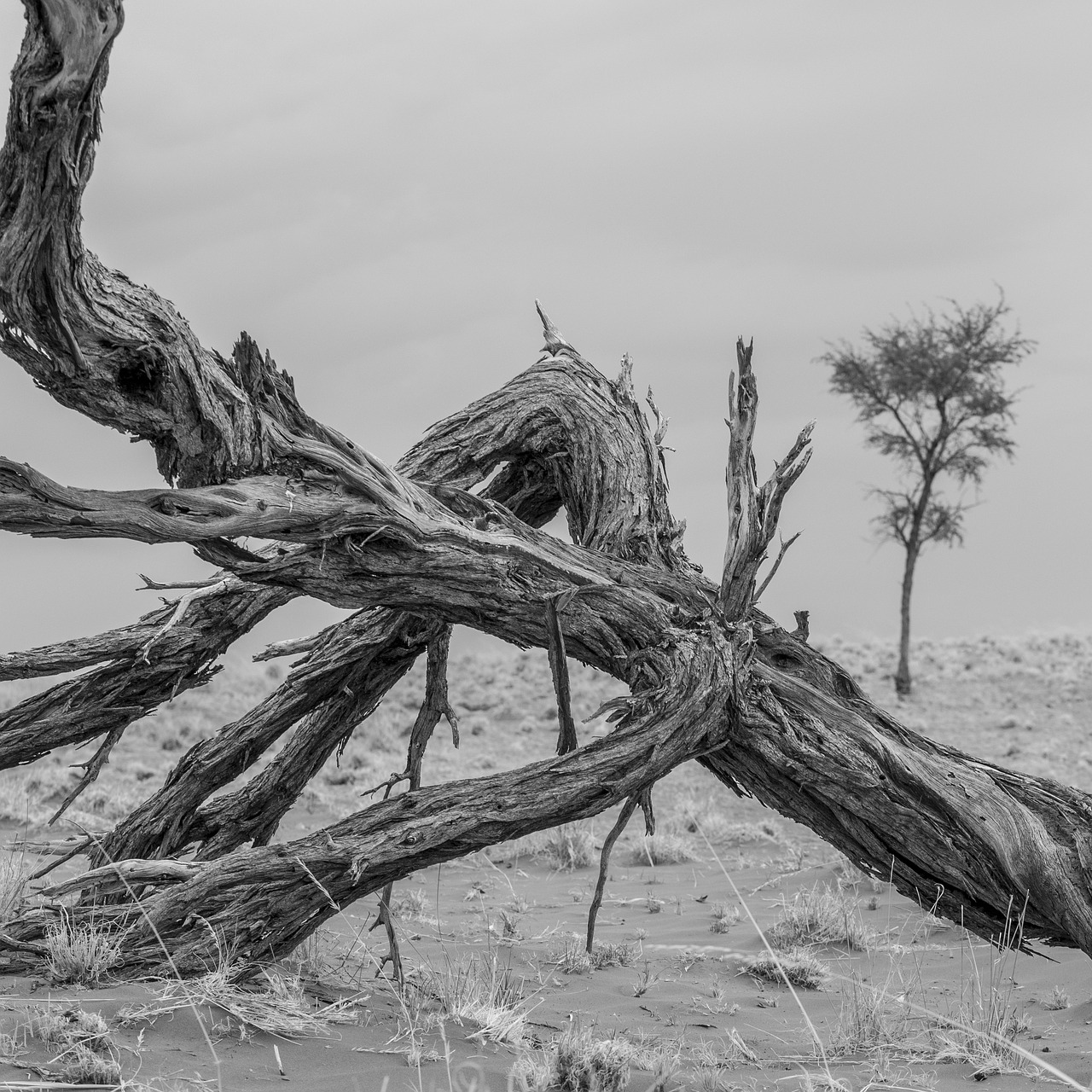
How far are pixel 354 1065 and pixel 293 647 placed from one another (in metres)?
2.44

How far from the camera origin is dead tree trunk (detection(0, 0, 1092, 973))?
4.50m

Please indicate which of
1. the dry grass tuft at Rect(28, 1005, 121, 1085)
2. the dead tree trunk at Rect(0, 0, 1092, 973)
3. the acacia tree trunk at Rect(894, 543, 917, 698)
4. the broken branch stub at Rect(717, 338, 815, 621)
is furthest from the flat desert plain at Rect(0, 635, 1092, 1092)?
the acacia tree trunk at Rect(894, 543, 917, 698)

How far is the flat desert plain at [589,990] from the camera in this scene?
171 inches

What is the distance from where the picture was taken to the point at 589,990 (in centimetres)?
649

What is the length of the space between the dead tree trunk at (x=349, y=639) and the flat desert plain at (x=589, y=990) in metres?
0.46

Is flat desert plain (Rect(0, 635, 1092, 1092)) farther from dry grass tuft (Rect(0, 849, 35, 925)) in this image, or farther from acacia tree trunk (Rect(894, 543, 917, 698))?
acacia tree trunk (Rect(894, 543, 917, 698))

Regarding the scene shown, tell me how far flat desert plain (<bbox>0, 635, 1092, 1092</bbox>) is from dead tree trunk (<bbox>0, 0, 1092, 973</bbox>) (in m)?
0.46

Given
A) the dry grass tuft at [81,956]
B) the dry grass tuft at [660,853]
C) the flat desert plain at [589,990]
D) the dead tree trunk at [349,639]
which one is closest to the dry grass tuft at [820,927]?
the flat desert plain at [589,990]

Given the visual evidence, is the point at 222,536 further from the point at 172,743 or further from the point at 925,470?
the point at 925,470

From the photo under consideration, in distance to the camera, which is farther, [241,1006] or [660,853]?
[660,853]

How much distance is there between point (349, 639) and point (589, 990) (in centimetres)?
242

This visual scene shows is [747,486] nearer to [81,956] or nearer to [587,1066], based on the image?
[587,1066]

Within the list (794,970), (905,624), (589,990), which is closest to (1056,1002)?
(794,970)

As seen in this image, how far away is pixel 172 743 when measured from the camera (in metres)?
18.8
